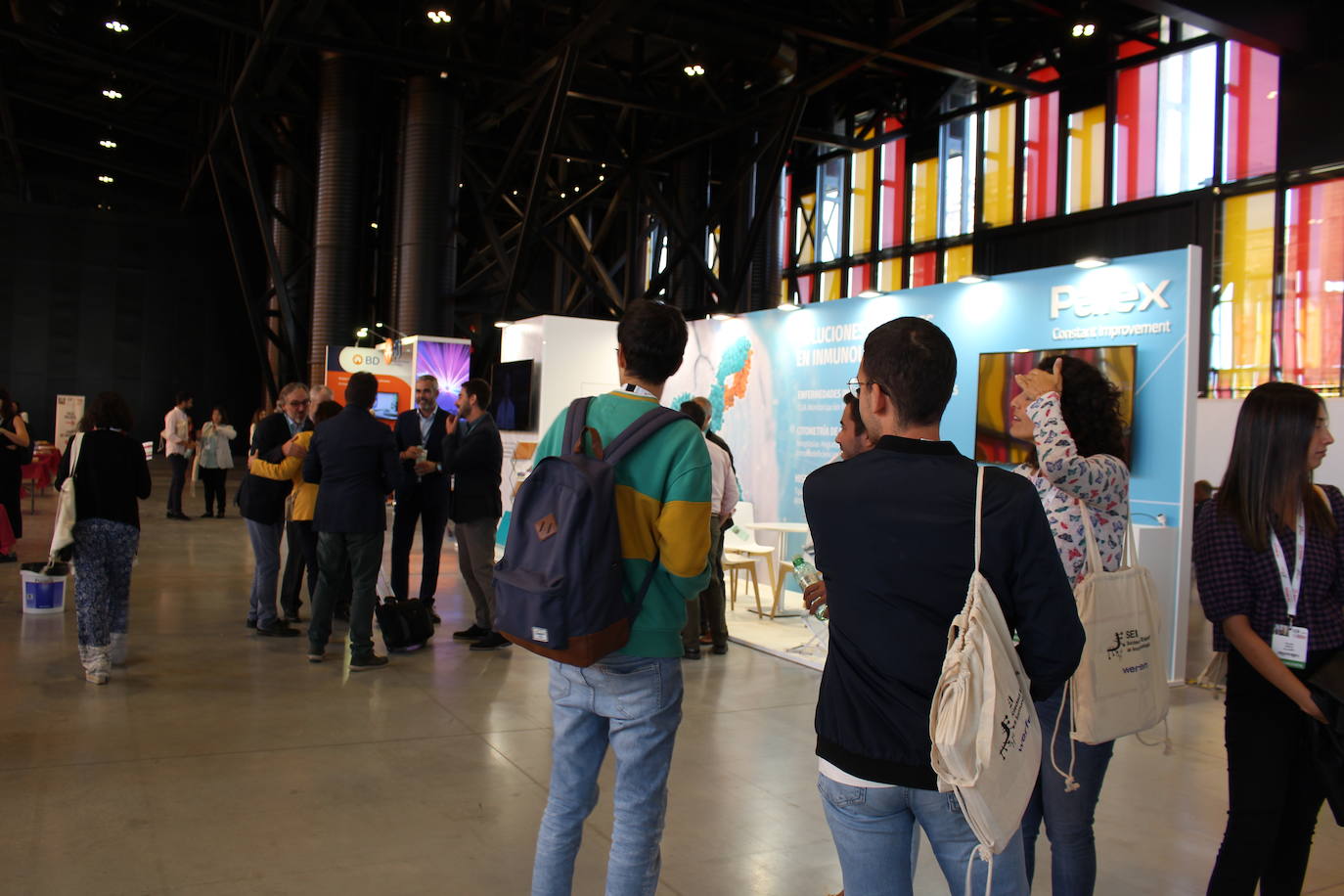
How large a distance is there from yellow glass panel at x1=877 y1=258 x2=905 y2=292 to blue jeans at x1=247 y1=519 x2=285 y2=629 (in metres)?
11.2

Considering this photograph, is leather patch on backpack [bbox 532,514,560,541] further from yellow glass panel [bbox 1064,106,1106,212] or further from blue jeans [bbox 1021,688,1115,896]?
yellow glass panel [bbox 1064,106,1106,212]

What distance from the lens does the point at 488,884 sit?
270 centimetres

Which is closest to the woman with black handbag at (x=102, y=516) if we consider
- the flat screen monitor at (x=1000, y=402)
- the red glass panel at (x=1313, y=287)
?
the flat screen monitor at (x=1000, y=402)

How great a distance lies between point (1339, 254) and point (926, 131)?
6.37 metres

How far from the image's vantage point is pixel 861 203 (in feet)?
52.5

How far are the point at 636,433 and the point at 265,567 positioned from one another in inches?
177

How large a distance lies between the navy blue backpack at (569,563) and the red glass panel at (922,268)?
520 inches

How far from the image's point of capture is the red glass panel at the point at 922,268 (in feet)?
47.8

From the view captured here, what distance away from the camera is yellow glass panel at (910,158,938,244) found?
47.9 ft

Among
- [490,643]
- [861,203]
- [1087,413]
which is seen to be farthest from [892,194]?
[1087,413]

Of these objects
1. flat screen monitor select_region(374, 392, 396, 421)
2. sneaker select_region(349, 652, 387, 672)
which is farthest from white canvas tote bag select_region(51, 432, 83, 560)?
flat screen monitor select_region(374, 392, 396, 421)

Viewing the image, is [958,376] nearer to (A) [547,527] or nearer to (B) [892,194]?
(A) [547,527]

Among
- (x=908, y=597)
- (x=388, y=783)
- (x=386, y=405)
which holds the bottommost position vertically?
(x=388, y=783)

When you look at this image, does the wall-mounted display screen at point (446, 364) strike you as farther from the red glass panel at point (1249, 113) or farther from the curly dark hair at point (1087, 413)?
the curly dark hair at point (1087, 413)
